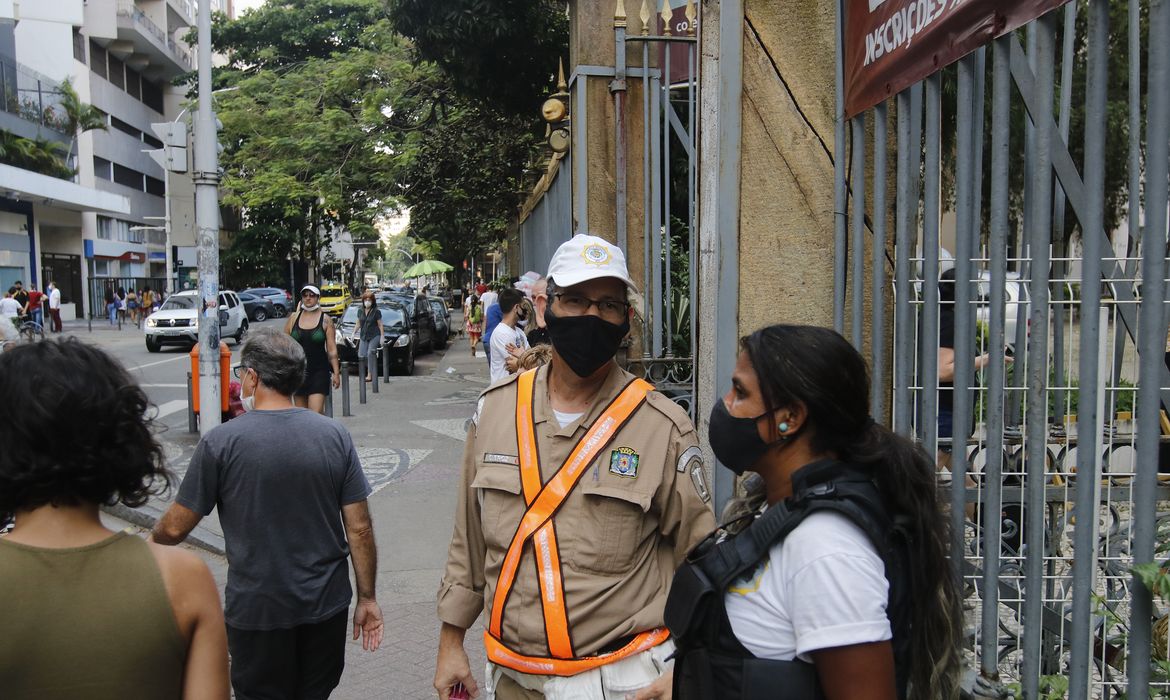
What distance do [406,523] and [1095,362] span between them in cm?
662

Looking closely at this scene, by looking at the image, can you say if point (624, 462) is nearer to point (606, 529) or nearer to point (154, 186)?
point (606, 529)

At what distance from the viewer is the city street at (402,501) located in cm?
521

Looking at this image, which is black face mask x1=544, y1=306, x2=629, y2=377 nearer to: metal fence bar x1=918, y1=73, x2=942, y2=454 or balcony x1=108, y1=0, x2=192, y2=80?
metal fence bar x1=918, y1=73, x2=942, y2=454

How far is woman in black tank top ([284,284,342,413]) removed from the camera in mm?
10594

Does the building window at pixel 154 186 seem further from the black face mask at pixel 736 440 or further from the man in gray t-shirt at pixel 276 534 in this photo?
the black face mask at pixel 736 440

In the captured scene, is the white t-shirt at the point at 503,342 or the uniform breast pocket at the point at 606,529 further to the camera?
the white t-shirt at the point at 503,342

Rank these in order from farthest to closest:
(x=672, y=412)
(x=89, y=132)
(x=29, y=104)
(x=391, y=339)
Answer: (x=89, y=132)
(x=29, y=104)
(x=391, y=339)
(x=672, y=412)

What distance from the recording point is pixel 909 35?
9.66ft

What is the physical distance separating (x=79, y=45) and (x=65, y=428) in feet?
166

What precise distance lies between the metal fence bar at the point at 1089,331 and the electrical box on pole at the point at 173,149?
1080 cm

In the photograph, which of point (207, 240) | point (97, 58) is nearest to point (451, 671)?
point (207, 240)

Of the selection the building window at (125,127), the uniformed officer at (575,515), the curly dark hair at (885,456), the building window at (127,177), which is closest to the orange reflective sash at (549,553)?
the uniformed officer at (575,515)

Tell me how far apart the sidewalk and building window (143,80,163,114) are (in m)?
47.2

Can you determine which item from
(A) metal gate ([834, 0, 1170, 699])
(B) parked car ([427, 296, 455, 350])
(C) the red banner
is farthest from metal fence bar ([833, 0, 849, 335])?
(B) parked car ([427, 296, 455, 350])
